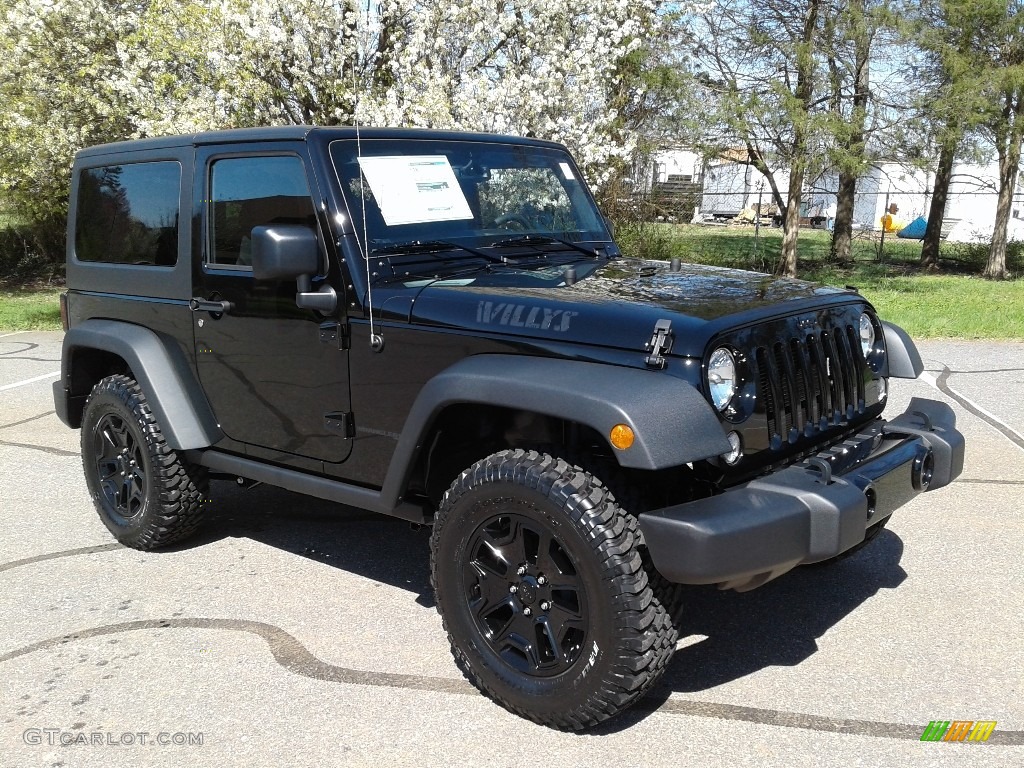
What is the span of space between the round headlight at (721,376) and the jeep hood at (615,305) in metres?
0.08

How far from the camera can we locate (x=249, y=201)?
4.05 meters

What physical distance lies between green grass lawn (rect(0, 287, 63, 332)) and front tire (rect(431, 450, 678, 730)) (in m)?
11.5

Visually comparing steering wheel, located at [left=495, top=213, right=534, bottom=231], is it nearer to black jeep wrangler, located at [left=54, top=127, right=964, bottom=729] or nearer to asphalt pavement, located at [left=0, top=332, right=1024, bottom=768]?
black jeep wrangler, located at [left=54, top=127, right=964, bottom=729]

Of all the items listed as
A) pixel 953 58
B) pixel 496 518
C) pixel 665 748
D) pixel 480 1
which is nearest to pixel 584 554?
pixel 496 518

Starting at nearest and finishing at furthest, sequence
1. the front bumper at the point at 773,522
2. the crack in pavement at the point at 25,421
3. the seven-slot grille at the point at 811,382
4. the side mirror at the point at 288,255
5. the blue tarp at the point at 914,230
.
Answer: the front bumper at the point at 773,522 < the seven-slot grille at the point at 811,382 < the side mirror at the point at 288,255 < the crack in pavement at the point at 25,421 < the blue tarp at the point at 914,230

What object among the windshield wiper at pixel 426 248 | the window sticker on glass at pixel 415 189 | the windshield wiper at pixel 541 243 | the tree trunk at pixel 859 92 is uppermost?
the tree trunk at pixel 859 92

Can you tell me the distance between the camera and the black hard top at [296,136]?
379 cm

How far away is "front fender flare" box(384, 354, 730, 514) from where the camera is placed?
2736 mm

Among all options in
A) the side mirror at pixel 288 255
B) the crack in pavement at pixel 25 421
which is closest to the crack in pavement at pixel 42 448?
the crack in pavement at pixel 25 421

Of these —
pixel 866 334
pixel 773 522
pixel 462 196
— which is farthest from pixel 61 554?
pixel 866 334

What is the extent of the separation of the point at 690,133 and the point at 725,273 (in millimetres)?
11288

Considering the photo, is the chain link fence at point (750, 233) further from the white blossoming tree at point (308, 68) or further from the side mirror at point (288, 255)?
the side mirror at point (288, 255)

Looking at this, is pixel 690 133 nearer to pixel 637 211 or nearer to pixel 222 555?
pixel 637 211

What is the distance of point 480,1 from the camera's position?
39.6 feet
